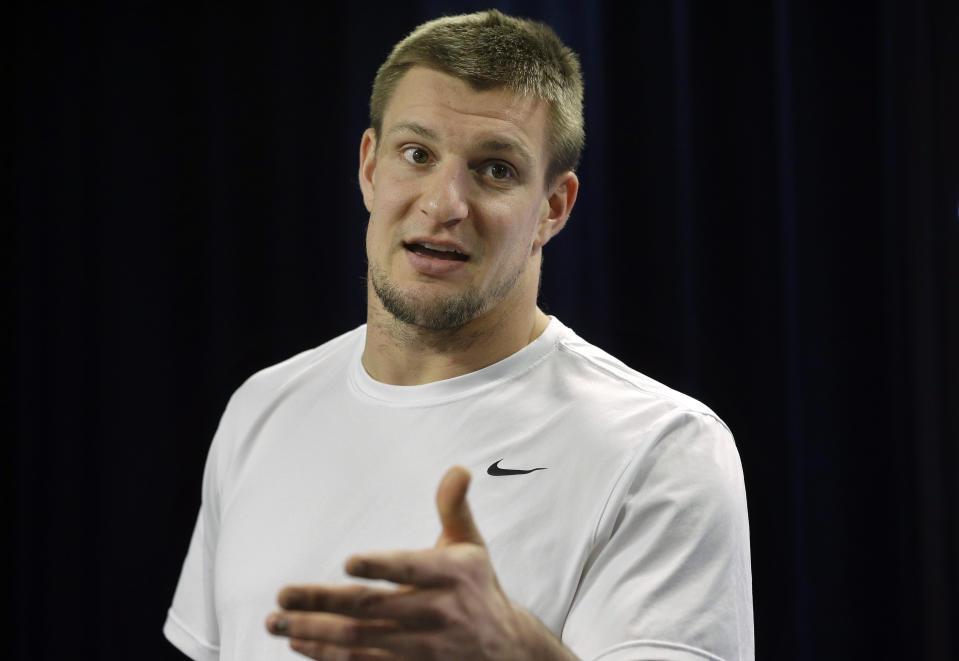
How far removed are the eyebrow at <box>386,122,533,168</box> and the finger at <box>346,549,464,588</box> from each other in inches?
22.5

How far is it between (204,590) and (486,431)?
541 mm

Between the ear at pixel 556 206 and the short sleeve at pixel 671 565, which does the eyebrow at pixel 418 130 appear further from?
the short sleeve at pixel 671 565

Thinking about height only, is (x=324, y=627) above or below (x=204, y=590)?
above

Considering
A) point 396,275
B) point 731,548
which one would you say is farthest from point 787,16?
point 731,548

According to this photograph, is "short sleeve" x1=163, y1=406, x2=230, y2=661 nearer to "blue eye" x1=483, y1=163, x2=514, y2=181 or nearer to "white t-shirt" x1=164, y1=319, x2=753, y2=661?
"white t-shirt" x1=164, y1=319, x2=753, y2=661

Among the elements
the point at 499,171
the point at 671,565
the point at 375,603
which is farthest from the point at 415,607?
the point at 499,171

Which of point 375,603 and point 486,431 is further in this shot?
point 486,431

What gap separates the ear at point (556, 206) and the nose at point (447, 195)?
148 millimetres

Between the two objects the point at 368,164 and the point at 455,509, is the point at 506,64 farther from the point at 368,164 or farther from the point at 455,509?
the point at 455,509

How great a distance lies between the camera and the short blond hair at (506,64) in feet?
3.75

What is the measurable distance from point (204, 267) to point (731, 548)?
1356mm

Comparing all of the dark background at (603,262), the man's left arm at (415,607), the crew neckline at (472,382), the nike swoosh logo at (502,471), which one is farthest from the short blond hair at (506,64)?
the man's left arm at (415,607)

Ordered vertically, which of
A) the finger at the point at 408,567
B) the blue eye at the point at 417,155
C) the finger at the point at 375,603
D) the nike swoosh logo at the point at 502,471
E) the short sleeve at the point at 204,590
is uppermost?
the blue eye at the point at 417,155

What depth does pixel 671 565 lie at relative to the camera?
3.14 feet
